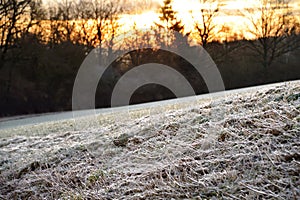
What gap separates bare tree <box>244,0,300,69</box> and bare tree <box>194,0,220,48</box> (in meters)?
2.94

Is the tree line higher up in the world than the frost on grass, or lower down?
higher up

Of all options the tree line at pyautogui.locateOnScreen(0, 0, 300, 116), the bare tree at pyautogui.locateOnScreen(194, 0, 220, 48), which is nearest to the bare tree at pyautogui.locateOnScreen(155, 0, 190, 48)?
the tree line at pyautogui.locateOnScreen(0, 0, 300, 116)

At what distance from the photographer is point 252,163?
328cm

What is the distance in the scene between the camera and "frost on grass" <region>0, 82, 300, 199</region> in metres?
3.14

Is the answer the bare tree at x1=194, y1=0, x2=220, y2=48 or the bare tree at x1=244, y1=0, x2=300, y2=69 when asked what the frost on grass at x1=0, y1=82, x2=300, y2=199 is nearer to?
the bare tree at x1=194, y1=0, x2=220, y2=48

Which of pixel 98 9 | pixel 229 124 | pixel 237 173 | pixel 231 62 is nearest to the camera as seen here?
pixel 237 173

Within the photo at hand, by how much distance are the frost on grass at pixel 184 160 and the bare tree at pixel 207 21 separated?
20510 millimetres

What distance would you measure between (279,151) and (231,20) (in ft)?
83.2

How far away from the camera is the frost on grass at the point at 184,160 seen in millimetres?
3143

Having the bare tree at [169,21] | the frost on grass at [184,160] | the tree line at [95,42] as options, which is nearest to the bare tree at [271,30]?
the tree line at [95,42]

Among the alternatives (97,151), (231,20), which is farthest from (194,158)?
(231,20)

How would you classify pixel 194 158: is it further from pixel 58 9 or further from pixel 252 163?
pixel 58 9

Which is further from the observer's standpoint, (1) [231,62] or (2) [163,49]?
(1) [231,62]

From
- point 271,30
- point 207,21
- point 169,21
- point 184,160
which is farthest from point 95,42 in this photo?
point 184,160
